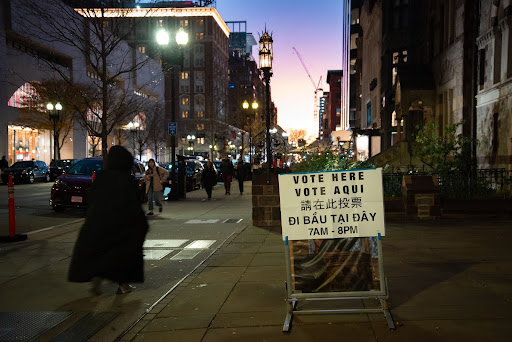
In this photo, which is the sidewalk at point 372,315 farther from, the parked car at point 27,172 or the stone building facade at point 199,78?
the stone building facade at point 199,78

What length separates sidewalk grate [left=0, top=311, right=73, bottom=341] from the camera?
4.99 meters

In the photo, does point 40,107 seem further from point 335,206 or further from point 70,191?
point 335,206

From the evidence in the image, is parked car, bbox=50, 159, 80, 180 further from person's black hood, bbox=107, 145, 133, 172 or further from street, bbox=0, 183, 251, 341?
person's black hood, bbox=107, 145, 133, 172

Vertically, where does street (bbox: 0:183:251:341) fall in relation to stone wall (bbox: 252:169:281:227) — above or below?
below

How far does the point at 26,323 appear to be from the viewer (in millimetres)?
5379

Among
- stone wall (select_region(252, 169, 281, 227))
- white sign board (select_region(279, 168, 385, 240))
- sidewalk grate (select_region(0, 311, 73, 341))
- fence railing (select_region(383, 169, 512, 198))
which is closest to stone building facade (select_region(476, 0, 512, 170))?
fence railing (select_region(383, 169, 512, 198))

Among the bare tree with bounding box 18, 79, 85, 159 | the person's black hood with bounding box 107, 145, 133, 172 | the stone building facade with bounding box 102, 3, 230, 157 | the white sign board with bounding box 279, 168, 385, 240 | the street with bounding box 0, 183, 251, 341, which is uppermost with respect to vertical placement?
the stone building facade with bounding box 102, 3, 230, 157

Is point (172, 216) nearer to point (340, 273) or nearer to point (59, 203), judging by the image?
point (59, 203)

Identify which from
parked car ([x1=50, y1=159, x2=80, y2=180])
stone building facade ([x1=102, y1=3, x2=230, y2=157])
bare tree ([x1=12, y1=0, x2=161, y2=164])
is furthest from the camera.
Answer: stone building facade ([x1=102, y1=3, x2=230, y2=157])

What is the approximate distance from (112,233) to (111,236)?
0.04m

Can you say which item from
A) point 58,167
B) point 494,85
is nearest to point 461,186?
point 494,85

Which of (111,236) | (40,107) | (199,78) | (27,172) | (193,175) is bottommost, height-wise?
(111,236)

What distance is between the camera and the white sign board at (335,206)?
5.05m

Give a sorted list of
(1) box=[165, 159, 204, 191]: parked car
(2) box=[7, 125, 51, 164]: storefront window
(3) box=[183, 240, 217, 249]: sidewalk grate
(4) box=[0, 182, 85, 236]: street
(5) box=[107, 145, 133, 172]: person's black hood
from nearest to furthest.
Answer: (5) box=[107, 145, 133, 172]: person's black hood < (3) box=[183, 240, 217, 249]: sidewalk grate < (4) box=[0, 182, 85, 236]: street < (1) box=[165, 159, 204, 191]: parked car < (2) box=[7, 125, 51, 164]: storefront window
